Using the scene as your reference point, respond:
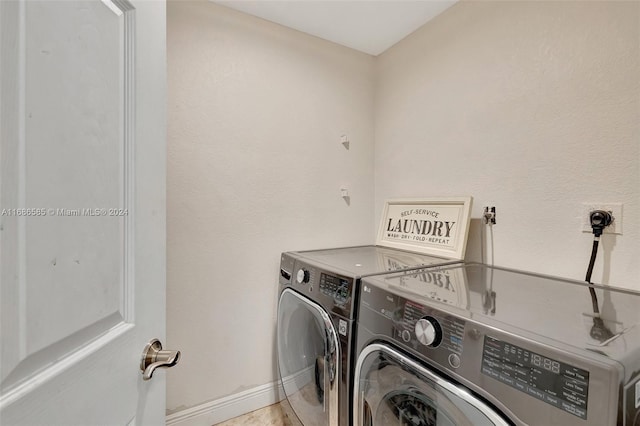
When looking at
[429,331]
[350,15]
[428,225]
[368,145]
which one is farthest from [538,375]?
[350,15]

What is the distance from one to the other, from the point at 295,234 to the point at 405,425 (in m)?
1.18

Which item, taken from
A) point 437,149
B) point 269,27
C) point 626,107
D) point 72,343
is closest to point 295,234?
point 437,149

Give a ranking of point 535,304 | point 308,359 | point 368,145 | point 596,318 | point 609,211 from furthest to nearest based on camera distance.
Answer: point 368,145 → point 308,359 → point 609,211 → point 535,304 → point 596,318

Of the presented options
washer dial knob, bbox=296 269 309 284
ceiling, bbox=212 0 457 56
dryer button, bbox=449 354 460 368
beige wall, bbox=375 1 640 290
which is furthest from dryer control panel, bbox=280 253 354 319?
ceiling, bbox=212 0 457 56

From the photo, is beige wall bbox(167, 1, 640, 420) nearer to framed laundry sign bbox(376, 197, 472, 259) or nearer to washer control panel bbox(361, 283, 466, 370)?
framed laundry sign bbox(376, 197, 472, 259)

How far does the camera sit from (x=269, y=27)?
1.79 metres

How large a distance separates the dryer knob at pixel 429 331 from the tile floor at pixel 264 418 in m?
1.14

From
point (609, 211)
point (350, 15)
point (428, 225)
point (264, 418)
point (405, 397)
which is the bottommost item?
point (264, 418)

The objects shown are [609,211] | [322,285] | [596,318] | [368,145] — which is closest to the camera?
[596,318]

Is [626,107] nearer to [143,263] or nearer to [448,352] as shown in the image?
[448,352]

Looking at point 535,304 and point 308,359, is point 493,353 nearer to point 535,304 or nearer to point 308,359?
point 535,304

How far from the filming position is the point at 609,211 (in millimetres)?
1074

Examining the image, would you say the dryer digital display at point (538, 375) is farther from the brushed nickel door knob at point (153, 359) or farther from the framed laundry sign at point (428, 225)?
the framed laundry sign at point (428, 225)

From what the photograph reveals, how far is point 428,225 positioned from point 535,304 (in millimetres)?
819
